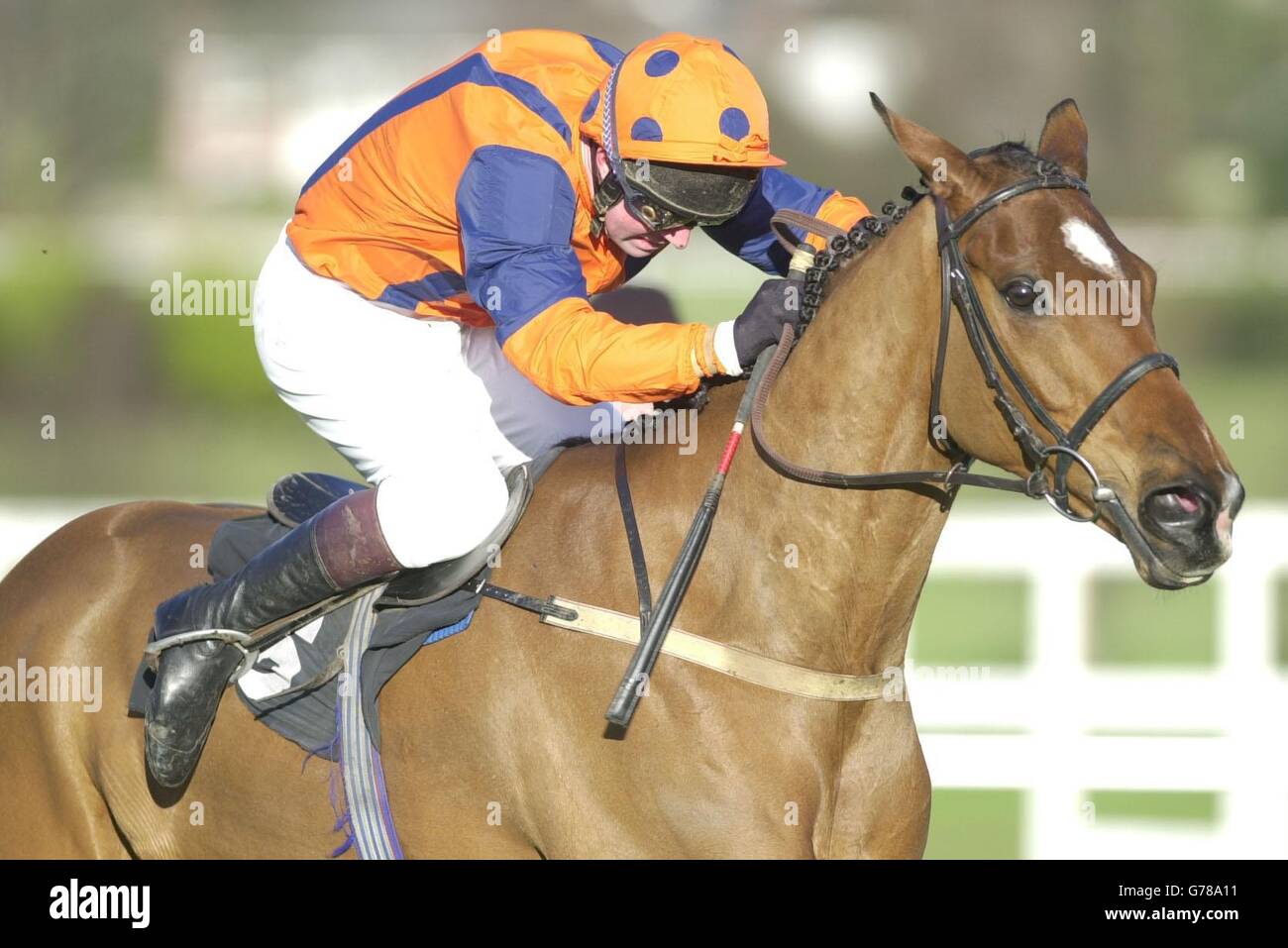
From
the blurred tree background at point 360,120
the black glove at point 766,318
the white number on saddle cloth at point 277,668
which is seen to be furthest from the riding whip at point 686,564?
the blurred tree background at point 360,120

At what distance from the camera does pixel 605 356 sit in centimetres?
279

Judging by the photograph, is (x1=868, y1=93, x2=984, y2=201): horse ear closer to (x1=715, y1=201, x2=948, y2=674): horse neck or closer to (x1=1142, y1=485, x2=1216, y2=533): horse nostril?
(x1=715, y1=201, x2=948, y2=674): horse neck

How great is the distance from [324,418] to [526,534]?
61cm

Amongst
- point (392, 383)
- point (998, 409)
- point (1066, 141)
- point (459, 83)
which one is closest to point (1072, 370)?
point (998, 409)

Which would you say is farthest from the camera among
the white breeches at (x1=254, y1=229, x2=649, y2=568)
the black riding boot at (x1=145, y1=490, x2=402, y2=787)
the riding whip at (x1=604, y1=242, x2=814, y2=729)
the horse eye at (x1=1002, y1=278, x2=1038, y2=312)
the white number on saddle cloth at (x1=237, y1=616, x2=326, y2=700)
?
the white breeches at (x1=254, y1=229, x2=649, y2=568)

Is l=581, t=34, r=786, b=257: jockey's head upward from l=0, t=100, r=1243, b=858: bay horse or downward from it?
upward

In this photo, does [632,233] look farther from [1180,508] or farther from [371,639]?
[1180,508]

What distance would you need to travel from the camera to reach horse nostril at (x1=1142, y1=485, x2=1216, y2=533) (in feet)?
8.09

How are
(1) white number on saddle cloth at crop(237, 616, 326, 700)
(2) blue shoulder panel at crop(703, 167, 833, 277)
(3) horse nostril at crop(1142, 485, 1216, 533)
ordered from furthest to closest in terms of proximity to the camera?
1. (2) blue shoulder panel at crop(703, 167, 833, 277)
2. (1) white number on saddle cloth at crop(237, 616, 326, 700)
3. (3) horse nostril at crop(1142, 485, 1216, 533)

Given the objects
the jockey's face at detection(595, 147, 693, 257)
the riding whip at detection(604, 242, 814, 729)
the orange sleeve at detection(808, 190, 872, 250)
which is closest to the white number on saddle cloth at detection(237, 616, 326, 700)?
the riding whip at detection(604, 242, 814, 729)

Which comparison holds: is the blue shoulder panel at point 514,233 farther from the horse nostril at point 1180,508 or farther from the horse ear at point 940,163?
the horse nostril at point 1180,508

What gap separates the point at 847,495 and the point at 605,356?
1.64ft

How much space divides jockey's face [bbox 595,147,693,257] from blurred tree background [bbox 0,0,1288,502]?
14323 millimetres

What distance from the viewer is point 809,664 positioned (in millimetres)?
2869
